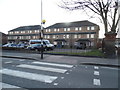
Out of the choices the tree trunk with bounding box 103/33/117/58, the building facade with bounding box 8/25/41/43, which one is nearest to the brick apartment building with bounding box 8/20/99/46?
the building facade with bounding box 8/25/41/43

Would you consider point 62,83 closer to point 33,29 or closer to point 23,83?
point 23,83

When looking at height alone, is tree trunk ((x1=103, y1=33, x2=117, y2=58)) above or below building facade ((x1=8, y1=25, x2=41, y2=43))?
below

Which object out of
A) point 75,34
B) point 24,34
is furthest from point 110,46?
point 24,34

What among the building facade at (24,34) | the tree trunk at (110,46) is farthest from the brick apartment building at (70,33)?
the tree trunk at (110,46)

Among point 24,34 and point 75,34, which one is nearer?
point 75,34

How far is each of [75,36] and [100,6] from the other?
95.4 ft

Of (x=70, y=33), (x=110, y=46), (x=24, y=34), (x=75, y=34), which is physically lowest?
(x=110, y=46)

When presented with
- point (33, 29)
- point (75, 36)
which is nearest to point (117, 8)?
point (75, 36)

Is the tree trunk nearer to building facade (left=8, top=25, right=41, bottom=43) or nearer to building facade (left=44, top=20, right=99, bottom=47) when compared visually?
building facade (left=44, top=20, right=99, bottom=47)

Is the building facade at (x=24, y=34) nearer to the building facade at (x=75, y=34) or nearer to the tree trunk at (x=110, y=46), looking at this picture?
the building facade at (x=75, y=34)

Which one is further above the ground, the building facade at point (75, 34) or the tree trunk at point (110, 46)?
the building facade at point (75, 34)

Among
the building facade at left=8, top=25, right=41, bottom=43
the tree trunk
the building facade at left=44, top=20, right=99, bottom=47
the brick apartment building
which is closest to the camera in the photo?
the tree trunk

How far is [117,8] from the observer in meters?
12.4

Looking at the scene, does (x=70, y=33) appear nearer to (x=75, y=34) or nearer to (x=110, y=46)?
(x=75, y=34)
